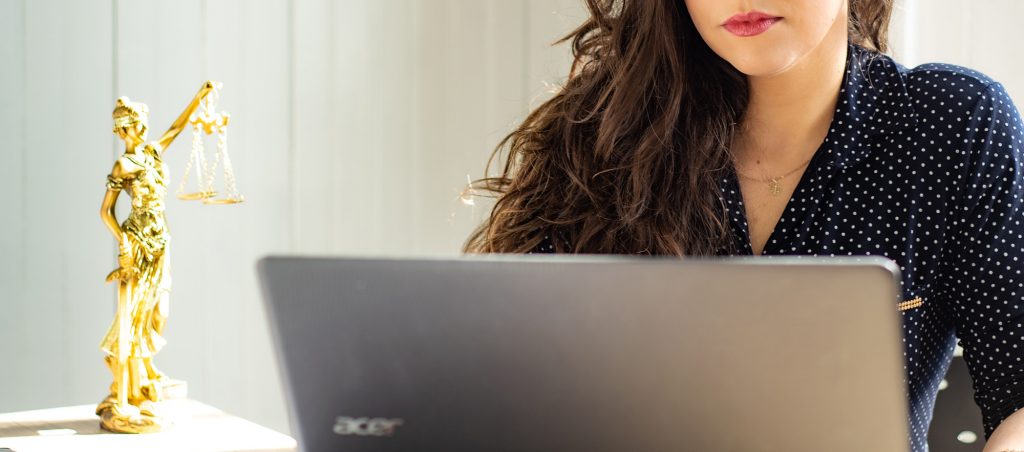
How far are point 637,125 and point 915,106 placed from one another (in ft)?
1.22

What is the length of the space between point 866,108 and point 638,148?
1.01 ft

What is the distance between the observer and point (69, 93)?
228cm

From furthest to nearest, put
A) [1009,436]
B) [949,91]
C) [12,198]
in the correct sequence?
[12,198], [949,91], [1009,436]

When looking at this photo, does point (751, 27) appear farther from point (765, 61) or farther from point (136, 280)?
point (136, 280)

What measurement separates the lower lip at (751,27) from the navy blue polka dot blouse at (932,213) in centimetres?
20

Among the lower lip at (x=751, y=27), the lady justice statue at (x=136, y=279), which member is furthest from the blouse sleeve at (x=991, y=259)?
the lady justice statue at (x=136, y=279)

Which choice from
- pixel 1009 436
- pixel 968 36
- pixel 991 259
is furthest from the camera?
pixel 968 36

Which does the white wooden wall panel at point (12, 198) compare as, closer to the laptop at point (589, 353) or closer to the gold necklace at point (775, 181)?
the gold necklace at point (775, 181)

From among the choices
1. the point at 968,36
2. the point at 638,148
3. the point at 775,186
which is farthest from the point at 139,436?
the point at 968,36

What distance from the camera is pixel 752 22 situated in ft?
4.40

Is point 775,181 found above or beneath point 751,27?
beneath

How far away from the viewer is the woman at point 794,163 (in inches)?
53.1

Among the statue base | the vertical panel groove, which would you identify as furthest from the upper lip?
the vertical panel groove

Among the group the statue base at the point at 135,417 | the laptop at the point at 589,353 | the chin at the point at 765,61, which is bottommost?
the statue base at the point at 135,417
